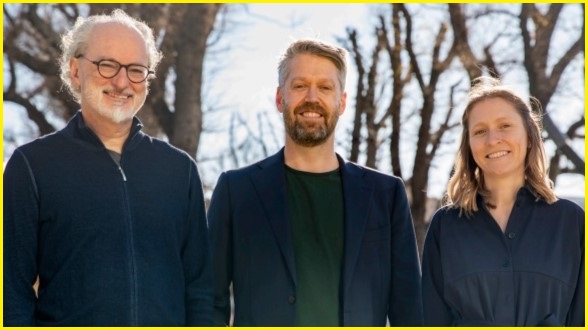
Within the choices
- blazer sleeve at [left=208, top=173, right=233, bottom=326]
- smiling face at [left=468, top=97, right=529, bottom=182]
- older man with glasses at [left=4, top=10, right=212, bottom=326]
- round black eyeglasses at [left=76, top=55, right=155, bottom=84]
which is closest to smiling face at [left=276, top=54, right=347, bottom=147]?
blazer sleeve at [left=208, top=173, right=233, bottom=326]

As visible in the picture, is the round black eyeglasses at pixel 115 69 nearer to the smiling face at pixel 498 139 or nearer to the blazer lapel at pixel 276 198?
the blazer lapel at pixel 276 198

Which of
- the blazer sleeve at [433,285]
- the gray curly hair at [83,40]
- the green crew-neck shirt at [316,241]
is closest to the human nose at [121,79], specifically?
the gray curly hair at [83,40]

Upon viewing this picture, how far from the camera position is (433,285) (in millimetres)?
4410

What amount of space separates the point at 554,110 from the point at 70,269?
1161 centimetres

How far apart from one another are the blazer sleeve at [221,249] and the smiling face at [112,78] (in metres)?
0.66

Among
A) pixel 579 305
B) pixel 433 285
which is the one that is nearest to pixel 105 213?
pixel 433 285

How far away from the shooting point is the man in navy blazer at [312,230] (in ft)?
13.9

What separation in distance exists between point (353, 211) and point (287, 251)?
363mm

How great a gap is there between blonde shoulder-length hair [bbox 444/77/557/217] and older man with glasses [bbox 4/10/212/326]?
1.25 metres

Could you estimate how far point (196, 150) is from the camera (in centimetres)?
1539

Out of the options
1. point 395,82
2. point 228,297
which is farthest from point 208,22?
point 228,297

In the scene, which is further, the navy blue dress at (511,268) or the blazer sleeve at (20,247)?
the navy blue dress at (511,268)

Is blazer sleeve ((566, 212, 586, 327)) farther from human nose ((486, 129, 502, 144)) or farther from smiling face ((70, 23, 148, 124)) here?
smiling face ((70, 23, 148, 124))

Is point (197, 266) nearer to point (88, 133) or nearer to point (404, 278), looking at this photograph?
point (88, 133)
